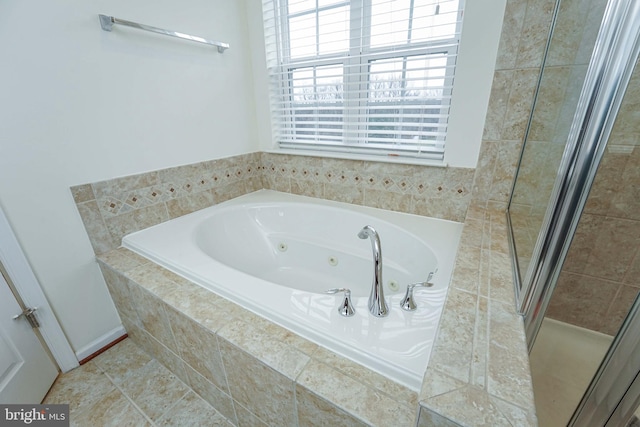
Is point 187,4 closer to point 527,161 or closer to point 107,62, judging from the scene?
point 107,62

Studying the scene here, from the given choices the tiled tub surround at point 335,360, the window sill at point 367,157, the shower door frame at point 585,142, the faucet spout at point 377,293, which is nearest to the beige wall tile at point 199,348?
the tiled tub surround at point 335,360

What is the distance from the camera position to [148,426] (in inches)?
43.4

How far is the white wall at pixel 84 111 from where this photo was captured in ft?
3.46

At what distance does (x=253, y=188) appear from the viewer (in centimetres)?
221

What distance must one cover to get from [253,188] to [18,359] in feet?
5.05

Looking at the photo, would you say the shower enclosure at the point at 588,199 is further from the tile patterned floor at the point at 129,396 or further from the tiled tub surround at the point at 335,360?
the tile patterned floor at the point at 129,396

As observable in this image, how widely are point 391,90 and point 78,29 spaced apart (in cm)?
151

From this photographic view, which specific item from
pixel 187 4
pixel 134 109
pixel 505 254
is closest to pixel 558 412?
pixel 505 254

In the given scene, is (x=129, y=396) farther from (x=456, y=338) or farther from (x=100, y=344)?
(x=456, y=338)

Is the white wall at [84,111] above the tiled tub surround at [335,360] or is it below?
above

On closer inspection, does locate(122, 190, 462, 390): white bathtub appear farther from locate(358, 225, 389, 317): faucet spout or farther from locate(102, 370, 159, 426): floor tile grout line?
locate(102, 370, 159, 426): floor tile grout line

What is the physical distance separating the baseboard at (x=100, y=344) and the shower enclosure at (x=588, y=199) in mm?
1923

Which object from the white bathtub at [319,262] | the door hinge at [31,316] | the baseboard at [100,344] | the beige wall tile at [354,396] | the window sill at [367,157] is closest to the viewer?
the beige wall tile at [354,396]

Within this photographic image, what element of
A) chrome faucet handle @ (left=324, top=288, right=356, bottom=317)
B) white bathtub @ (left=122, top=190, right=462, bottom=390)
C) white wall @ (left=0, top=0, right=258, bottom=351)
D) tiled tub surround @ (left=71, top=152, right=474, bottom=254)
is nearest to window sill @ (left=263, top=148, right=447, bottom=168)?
tiled tub surround @ (left=71, top=152, right=474, bottom=254)
